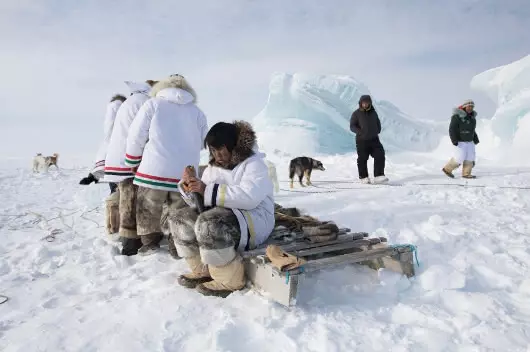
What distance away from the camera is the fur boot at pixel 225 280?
2.52m

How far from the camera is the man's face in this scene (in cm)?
265

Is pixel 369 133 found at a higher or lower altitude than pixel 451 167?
higher

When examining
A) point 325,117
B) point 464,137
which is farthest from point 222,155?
point 325,117

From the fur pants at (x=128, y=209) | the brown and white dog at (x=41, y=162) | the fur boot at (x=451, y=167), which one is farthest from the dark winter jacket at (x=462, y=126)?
the brown and white dog at (x=41, y=162)

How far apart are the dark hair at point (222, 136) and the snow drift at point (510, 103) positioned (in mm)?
16911

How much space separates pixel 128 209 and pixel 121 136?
0.71 m

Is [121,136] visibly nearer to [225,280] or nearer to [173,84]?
[173,84]

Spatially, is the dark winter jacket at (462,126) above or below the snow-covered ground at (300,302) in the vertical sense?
above

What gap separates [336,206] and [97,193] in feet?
18.2

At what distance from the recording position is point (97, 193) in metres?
8.55

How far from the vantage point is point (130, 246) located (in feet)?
12.0

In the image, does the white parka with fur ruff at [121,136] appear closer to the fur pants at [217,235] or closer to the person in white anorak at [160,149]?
the person in white anorak at [160,149]

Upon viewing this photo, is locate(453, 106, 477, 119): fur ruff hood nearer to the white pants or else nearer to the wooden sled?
the white pants

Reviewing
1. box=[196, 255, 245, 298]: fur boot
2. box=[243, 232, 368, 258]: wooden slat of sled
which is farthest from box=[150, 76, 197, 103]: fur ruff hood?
box=[196, 255, 245, 298]: fur boot
